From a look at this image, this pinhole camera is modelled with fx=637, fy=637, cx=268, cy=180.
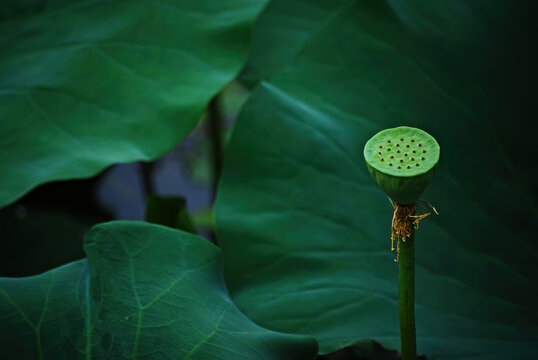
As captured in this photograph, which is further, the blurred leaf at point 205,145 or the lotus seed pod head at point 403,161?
the blurred leaf at point 205,145

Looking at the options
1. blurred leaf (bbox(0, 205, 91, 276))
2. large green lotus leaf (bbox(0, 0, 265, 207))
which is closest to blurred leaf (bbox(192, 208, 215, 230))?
blurred leaf (bbox(0, 205, 91, 276))

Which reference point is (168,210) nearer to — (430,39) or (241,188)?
(241,188)

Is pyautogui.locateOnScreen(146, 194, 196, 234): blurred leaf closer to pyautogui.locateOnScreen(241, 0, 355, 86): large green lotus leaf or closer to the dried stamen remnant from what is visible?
pyautogui.locateOnScreen(241, 0, 355, 86): large green lotus leaf

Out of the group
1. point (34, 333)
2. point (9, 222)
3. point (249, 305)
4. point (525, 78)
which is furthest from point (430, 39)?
point (9, 222)

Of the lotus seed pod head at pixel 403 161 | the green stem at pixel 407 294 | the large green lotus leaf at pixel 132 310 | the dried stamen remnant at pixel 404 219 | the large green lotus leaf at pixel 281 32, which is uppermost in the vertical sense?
the lotus seed pod head at pixel 403 161

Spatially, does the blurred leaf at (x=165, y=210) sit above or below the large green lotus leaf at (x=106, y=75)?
below

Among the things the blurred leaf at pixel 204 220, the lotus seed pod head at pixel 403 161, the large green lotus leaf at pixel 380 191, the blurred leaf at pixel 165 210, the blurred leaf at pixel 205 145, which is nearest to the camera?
the lotus seed pod head at pixel 403 161

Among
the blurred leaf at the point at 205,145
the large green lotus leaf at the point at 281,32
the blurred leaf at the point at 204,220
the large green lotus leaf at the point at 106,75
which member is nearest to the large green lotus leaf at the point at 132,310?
the large green lotus leaf at the point at 106,75

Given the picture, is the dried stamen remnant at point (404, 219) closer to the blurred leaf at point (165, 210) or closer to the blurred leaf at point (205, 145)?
the blurred leaf at point (165, 210)
